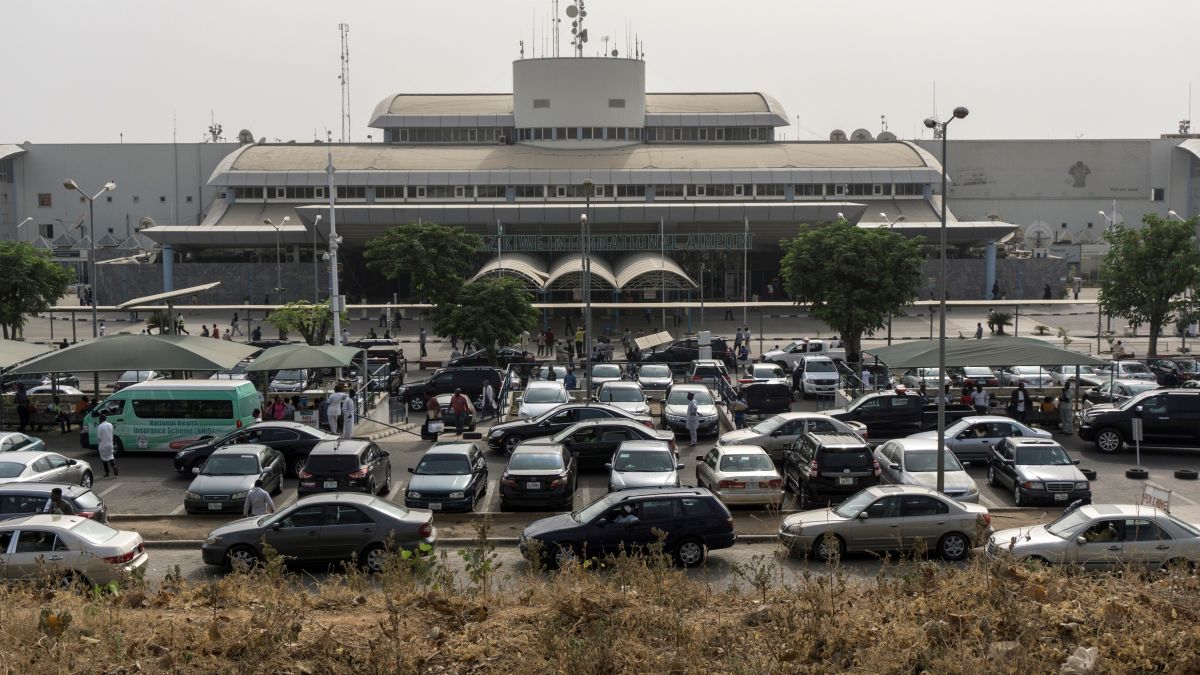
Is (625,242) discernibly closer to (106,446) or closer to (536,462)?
(106,446)

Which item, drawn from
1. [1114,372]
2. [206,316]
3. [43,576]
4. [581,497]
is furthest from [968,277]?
[43,576]

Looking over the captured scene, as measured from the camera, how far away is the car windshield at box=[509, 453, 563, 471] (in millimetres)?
21422

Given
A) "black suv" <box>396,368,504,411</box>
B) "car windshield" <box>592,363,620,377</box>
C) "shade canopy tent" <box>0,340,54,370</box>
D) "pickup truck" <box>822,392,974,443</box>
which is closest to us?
"pickup truck" <box>822,392,974,443</box>

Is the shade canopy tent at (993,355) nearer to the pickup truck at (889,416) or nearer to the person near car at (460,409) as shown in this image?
the pickup truck at (889,416)

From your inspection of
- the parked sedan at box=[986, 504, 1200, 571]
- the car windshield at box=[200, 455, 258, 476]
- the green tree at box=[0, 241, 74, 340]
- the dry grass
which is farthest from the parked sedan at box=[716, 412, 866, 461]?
the green tree at box=[0, 241, 74, 340]

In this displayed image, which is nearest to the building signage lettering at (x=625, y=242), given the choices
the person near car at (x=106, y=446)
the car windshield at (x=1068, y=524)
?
the person near car at (x=106, y=446)

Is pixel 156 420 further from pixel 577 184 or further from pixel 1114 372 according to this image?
pixel 577 184

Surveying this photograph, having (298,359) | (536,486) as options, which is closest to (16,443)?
(298,359)

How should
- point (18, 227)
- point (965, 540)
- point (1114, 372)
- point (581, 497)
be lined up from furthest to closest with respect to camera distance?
point (18, 227), point (1114, 372), point (581, 497), point (965, 540)

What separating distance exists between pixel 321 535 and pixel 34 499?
4.92m

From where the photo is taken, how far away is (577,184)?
7212 centimetres

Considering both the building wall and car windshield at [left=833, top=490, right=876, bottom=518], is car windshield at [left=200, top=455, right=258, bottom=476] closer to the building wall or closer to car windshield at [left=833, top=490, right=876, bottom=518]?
car windshield at [left=833, top=490, right=876, bottom=518]

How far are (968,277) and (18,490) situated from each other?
59950 millimetres

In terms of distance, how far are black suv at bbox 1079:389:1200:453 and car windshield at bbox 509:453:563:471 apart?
13092 millimetres
